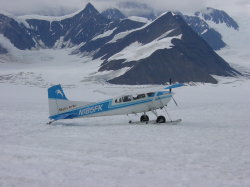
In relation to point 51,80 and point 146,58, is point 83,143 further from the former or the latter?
point 146,58

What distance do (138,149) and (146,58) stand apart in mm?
164081

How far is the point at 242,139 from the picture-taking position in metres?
15.4

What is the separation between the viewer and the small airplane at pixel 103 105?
69.6 feet

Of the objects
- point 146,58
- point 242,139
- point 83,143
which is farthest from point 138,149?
point 146,58

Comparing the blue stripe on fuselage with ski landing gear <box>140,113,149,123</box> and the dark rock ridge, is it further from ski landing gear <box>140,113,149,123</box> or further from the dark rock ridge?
the dark rock ridge

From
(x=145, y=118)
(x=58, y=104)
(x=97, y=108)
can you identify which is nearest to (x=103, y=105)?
(x=97, y=108)

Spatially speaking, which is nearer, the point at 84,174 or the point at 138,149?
the point at 84,174

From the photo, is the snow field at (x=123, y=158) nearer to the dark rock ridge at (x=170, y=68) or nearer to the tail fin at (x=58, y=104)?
the tail fin at (x=58, y=104)

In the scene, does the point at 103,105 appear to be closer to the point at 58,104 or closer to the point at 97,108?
the point at 97,108

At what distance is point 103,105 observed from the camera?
21594 mm

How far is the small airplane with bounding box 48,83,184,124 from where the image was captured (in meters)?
21.2

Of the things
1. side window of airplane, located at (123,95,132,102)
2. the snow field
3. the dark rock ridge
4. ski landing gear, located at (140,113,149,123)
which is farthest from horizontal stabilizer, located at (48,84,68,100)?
the dark rock ridge

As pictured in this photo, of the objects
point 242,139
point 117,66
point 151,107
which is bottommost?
point 242,139

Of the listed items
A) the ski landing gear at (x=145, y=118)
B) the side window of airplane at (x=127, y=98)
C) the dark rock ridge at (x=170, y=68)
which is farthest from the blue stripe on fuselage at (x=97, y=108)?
the dark rock ridge at (x=170, y=68)
